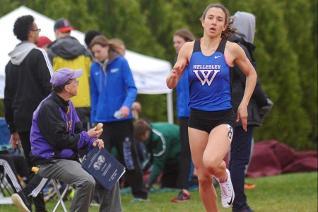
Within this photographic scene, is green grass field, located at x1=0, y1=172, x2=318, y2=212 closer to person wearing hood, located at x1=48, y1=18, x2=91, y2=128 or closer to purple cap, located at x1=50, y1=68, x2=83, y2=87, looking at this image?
person wearing hood, located at x1=48, y1=18, x2=91, y2=128

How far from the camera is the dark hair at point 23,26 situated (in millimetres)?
9820

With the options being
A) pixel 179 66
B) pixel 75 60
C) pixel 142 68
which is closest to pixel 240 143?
pixel 179 66

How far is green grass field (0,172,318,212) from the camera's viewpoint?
34.8ft

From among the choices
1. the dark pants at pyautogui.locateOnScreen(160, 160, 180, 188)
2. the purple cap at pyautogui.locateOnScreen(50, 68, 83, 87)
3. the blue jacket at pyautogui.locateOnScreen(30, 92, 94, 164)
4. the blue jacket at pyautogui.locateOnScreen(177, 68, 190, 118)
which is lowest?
the dark pants at pyautogui.locateOnScreen(160, 160, 180, 188)

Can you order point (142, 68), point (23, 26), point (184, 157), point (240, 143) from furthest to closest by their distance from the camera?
1. point (142, 68)
2. point (184, 157)
3. point (23, 26)
4. point (240, 143)

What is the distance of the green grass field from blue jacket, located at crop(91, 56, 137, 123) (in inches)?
44.4

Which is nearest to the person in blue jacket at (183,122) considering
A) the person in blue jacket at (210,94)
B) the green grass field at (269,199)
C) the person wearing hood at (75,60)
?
the green grass field at (269,199)

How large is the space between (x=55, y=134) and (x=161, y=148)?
5.21m

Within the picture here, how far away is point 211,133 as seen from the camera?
845 cm

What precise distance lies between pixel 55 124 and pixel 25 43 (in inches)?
66.5

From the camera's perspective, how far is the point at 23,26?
9828mm

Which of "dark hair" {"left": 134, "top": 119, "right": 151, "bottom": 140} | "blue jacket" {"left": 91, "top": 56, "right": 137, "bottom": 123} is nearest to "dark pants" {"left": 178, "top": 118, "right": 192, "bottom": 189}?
"blue jacket" {"left": 91, "top": 56, "right": 137, "bottom": 123}

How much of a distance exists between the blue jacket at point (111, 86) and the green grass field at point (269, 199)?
1.13 m

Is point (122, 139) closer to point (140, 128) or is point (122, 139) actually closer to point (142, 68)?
point (140, 128)
